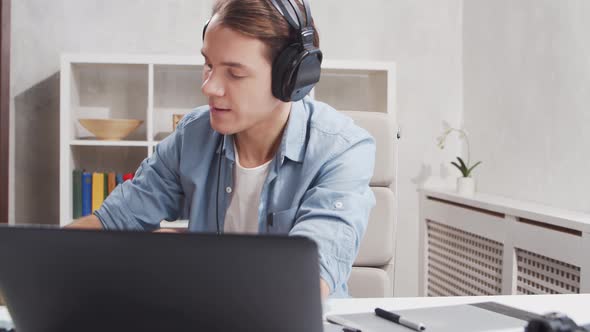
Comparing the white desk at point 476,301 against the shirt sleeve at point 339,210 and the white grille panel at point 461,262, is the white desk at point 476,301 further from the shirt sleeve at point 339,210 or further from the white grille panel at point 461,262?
the white grille panel at point 461,262

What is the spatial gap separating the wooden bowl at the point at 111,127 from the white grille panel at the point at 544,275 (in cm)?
178

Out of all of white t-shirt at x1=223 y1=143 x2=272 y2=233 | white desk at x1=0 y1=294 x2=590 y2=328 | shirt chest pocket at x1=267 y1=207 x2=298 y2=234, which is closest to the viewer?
white desk at x1=0 y1=294 x2=590 y2=328

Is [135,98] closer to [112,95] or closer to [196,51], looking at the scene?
[112,95]

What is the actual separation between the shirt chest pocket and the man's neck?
0.16 meters

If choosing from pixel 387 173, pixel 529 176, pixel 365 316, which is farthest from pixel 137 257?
pixel 529 176

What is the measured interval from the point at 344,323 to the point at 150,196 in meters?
0.65

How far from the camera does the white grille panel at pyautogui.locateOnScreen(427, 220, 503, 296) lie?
106 inches

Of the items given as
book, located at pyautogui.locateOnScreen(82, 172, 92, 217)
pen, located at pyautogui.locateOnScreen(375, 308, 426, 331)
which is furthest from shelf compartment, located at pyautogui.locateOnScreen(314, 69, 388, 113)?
pen, located at pyautogui.locateOnScreen(375, 308, 426, 331)

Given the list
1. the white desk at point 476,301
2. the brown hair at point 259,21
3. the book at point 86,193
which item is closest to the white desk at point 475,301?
the white desk at point 476,301

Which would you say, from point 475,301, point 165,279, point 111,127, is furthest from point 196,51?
point 165,279

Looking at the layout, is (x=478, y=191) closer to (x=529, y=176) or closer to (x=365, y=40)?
(x=529, y=176)

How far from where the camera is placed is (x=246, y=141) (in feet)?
4.80

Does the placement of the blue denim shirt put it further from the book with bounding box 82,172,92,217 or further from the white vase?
the white vase

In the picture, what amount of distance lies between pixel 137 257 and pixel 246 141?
840mm
